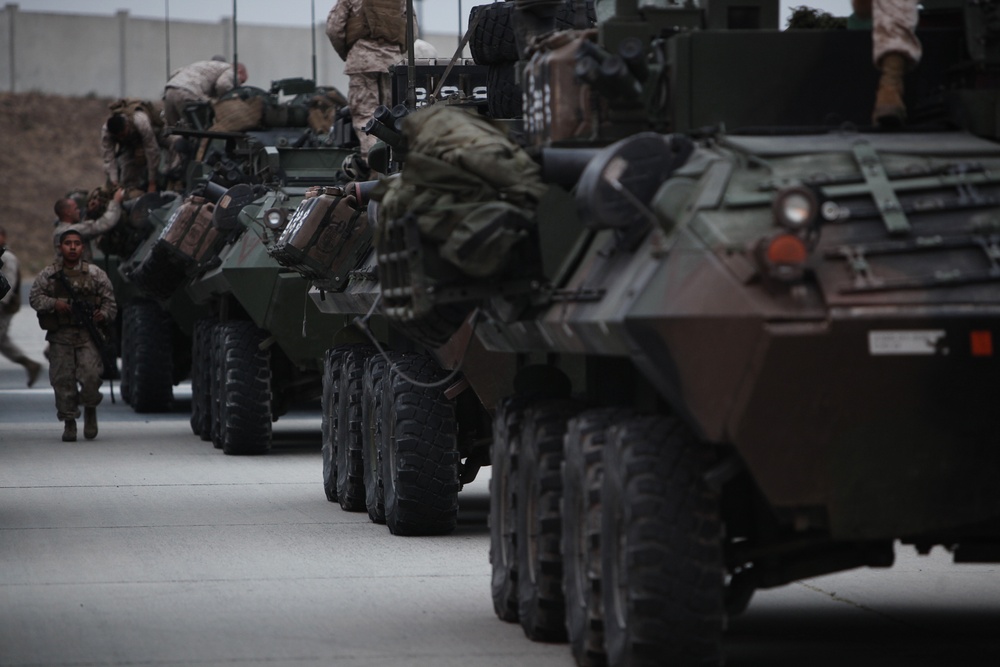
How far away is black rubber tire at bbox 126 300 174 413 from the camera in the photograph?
68.1 ft

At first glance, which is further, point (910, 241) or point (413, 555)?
point (413, 555)

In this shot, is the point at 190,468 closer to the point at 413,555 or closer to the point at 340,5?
the point at 340,5

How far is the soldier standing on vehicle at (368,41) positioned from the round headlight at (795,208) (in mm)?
10681

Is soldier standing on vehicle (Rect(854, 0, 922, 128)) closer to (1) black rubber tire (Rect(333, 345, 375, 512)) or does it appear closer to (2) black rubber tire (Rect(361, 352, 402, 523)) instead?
(2) black rubber tire (Rect(361, 352, 402, 523))

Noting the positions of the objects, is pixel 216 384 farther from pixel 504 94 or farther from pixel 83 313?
pixel 504 94

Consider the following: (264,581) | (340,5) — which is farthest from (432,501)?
(340,5)

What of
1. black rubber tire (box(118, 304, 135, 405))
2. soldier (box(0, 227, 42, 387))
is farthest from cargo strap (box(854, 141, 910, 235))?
soldier (box(0, 227, 42, 387))

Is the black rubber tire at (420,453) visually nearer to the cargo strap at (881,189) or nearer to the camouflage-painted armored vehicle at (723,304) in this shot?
the camouflage-painted armored vehicle at (723,304)

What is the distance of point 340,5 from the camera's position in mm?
16812

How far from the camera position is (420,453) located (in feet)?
36.0

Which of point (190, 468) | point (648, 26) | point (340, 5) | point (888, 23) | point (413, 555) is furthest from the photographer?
point (340, 5)

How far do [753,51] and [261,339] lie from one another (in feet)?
30.4

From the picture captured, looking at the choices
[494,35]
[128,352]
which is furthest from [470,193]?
[128,352]

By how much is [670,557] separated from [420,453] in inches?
189
